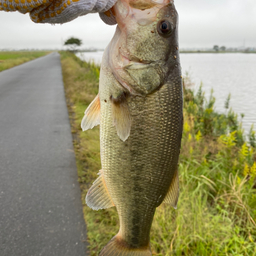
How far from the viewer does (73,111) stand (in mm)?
7832

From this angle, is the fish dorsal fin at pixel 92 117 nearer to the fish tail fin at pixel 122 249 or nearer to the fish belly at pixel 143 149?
the fish belly at pixel 143 149

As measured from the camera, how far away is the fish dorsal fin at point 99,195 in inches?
66.3

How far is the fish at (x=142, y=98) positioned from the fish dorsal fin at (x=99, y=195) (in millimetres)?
192

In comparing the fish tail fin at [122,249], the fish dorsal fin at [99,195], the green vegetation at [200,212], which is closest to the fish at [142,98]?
the fish dorsal fin at [99,195]

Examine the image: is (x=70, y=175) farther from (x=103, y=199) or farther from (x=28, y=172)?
(x=103, y=199)

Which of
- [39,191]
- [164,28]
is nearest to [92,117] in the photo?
[164,28]

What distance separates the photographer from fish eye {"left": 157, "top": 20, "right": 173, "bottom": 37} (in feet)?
4.52

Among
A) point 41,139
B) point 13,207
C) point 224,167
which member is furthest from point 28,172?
point 224,167

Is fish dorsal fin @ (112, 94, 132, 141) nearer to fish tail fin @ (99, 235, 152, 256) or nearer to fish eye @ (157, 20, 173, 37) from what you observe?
fish eye @ (157, 20, 173, 37)

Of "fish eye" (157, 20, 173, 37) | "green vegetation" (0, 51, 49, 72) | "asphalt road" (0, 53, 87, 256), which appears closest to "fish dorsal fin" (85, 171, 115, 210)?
"fish eye" (157, 20, 173, 37)

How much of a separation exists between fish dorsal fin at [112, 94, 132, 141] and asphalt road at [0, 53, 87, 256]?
6.54 ft

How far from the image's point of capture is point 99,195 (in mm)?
1703

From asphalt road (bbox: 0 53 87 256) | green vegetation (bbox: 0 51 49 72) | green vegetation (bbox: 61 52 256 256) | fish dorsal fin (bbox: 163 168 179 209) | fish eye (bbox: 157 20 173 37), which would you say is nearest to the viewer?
fish eye (bbox: 157 20 173 37)

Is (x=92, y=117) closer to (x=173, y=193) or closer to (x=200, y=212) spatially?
(x=173, y=193)
